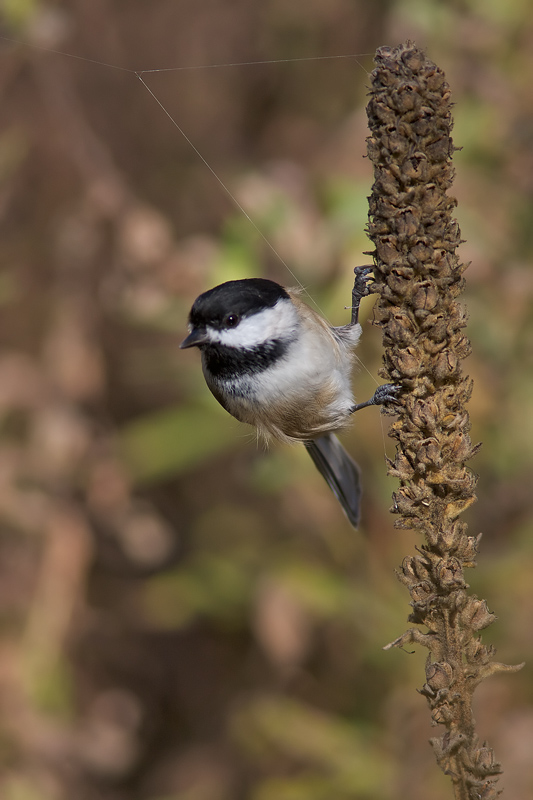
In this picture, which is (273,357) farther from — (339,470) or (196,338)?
(339,470)

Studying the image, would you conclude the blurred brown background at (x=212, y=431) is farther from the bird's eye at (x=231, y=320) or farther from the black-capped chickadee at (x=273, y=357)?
the bird's eye at (x=231, y=320)

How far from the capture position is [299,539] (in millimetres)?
3094

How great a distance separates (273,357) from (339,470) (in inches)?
25.1

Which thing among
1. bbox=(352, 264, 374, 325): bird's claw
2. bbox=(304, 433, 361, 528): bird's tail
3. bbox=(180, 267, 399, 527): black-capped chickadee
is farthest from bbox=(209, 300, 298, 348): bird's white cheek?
bbox=(304, 433, 361, 528): bird's tail

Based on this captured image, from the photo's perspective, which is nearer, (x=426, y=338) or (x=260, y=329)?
(x=426, y=338)

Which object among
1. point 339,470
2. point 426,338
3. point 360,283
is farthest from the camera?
point 339,470

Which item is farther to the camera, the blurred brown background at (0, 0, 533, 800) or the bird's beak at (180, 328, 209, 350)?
the blurred brown background at (0, 0, 533, 800)

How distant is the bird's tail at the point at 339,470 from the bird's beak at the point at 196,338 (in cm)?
63

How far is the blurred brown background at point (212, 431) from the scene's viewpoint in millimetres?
2512

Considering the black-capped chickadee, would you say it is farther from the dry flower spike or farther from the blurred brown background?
the dry flower spike

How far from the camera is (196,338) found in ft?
6.98

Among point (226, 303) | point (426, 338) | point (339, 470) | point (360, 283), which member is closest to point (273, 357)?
point (226, 303)

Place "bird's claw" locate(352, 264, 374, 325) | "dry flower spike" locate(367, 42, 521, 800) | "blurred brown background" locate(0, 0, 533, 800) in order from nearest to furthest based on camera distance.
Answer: "dry flower spike" locate(367, 42, 521, 800) < "bird's claw" locate(352, 264, 374, 325) < "blurred brown background" locate(0, 0, 533, 800)

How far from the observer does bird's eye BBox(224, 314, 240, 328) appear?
214cm
